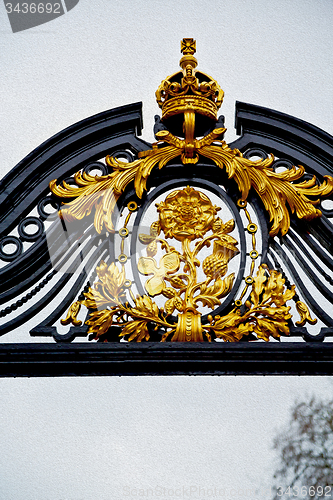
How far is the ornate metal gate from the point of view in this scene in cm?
189

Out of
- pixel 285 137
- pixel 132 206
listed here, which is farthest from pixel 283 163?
pixel 132 206

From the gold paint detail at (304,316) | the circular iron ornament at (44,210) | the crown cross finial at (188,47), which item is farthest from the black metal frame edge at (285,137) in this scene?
the circular iron ornament at (44,210)

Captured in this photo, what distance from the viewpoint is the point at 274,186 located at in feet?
6.97

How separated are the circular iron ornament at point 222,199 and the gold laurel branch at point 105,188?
0.18ft

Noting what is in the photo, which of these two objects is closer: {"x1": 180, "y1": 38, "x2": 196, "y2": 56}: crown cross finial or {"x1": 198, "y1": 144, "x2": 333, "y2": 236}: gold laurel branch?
{"x1": 198, "y1": 144, "x2": 333, "y2": 236}: gold laurel branch

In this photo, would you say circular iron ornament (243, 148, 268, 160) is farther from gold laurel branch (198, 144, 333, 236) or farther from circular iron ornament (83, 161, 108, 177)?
circular iron ornament (83, 161, 108, 177)

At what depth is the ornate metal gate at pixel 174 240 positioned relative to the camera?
189 cm

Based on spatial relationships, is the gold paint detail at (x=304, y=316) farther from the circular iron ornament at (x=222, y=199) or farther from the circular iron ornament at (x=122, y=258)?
the circular iron ornament at (x=122, y=258)

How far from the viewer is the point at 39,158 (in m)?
2.18

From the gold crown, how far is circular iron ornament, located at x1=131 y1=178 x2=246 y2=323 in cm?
22

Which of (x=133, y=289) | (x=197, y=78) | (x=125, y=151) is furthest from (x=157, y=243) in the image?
(x=197, y=78)

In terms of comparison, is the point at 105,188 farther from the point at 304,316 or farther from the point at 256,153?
→ the point at 304,316

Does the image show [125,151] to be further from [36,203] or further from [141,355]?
[141,355]

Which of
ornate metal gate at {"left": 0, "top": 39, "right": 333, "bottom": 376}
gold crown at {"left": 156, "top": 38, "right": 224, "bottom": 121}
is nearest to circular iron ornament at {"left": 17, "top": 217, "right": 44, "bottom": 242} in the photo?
ornate metal gate at {"left": 0, "top": 39, "right": 333, "bottom": 376}
